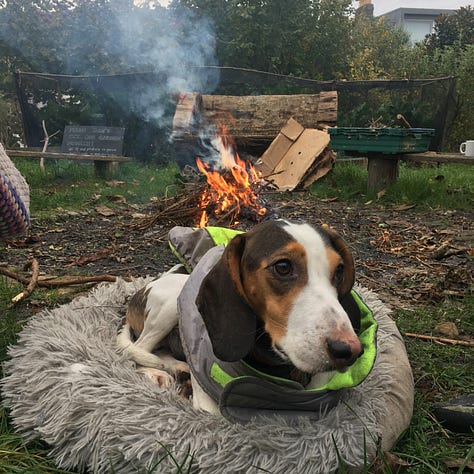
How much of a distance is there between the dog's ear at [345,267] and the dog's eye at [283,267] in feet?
0.83

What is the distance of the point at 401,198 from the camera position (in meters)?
6.62

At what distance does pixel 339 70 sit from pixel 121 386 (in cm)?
1254

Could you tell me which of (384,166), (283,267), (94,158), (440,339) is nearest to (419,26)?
(384,166)

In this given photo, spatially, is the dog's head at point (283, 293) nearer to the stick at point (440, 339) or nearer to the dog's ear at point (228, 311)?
the dog's ear at point (228, 311)

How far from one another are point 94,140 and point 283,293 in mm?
8478

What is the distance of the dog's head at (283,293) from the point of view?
1597mm

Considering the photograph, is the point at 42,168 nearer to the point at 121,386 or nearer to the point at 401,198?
the point at 401,198

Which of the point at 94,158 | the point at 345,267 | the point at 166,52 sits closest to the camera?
the point at 345,267

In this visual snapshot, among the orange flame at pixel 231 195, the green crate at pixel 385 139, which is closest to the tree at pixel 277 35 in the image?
the green crate at pixel 385 139

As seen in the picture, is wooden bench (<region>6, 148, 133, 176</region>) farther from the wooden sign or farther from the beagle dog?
the beagle dog

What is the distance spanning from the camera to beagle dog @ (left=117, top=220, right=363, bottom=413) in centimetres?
157

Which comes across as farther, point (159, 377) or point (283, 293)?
point (159, 377)

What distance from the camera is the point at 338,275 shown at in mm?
1893

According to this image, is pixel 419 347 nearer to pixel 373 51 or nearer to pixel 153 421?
pixel 153 421
